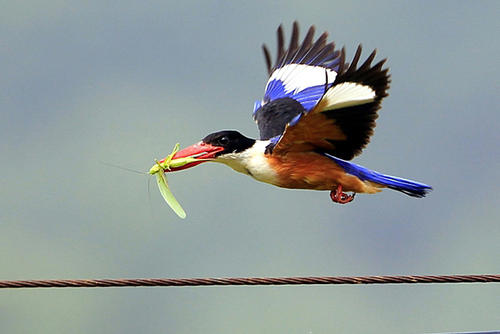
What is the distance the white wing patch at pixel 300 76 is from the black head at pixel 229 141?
1.28 m

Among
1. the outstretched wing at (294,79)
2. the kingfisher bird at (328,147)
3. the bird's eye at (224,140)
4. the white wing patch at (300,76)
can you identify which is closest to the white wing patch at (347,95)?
the kingfisher bird at (328,147)

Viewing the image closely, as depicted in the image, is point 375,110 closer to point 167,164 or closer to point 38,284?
point 167,164

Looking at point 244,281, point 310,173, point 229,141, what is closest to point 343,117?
point 310,173

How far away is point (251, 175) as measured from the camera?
17.2 ft

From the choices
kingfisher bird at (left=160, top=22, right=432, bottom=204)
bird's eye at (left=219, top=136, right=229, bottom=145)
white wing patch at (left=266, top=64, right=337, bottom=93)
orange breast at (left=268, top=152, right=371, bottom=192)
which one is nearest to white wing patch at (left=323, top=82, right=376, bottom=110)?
kingfisher bird at (left=160, top=22, right=432, bottom=204)

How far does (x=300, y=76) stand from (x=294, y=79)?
5cm

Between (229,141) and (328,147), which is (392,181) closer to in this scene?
(328,147)

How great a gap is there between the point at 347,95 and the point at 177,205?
1.11 meters

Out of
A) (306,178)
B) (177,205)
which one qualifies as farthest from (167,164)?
(306,178)

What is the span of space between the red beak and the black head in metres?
0.02

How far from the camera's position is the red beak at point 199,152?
520 centimetres

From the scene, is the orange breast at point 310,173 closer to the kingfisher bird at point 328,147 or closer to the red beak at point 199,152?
the kingfisher bird at point 328,147

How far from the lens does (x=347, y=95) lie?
15.7ft

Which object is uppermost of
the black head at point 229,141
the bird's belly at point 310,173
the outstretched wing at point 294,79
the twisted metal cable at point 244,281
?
the outstretched wing at point 294,79
